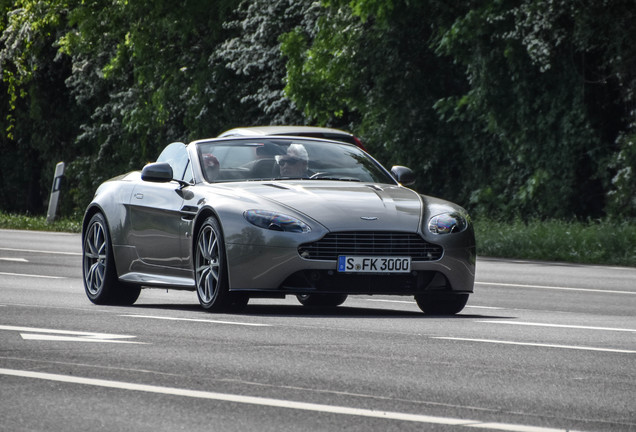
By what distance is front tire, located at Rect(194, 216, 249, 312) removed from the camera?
34.3ft

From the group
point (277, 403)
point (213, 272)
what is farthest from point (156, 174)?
point (277, 403)

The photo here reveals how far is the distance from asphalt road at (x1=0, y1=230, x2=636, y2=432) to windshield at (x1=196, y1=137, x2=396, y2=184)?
1.09 m

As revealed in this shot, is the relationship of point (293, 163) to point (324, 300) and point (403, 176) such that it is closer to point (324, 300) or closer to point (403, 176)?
point (403, 176)

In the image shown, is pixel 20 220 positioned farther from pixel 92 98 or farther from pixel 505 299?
pixel 505 299

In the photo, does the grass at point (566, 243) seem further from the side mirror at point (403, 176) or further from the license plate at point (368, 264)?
the license plate at point (368, 264)

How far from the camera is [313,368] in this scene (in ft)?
24.1

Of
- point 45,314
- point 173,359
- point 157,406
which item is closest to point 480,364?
point 173,359

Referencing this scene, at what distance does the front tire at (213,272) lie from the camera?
10461 mm

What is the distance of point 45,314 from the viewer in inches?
418

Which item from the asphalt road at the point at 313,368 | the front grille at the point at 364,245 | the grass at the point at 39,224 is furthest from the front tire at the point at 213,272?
the grass at the point at 39,224

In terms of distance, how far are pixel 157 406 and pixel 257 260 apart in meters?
4.20

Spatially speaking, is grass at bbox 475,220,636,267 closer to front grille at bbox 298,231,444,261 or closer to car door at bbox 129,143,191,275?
car door at bbox 129,143,191,275

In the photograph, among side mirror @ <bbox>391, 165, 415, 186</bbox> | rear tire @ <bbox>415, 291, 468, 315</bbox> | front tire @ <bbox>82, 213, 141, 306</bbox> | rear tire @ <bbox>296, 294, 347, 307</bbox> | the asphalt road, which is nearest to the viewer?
the asphalt road

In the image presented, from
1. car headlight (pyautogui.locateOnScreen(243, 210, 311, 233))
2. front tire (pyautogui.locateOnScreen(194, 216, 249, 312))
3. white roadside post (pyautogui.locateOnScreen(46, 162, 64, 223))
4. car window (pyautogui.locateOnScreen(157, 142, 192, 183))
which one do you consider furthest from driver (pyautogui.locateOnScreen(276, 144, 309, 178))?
white roadside post (pyautogui.locateOnScreen(46, 162, 64, 223))
